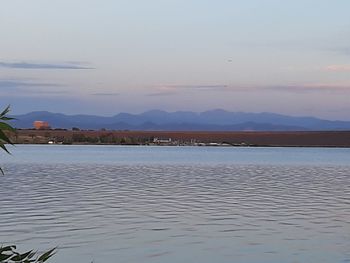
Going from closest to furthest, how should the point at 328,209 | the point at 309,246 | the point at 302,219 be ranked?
the point at 309,246, the point at 302,219, the point at 328,209

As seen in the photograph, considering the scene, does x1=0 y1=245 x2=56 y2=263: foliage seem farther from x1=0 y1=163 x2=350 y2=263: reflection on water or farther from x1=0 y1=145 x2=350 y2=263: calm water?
x1=0 y1=163 x2=350 y2=263: reflection on water

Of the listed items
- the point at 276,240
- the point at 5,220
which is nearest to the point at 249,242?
the point at 276,240

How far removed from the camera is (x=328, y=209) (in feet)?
67.8

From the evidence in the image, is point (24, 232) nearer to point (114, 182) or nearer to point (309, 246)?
point (309, 246)

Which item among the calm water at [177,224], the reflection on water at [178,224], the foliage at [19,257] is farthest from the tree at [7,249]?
the reflection on water at [178,224]

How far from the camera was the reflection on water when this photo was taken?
41.2ft

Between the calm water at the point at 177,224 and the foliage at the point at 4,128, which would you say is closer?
the foliage at the point at 4,128

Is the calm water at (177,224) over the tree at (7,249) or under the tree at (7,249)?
under

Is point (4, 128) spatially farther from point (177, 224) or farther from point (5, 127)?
point (177, 224)

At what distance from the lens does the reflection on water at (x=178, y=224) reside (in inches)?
495

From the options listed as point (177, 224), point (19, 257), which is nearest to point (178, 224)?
point (177, 224)

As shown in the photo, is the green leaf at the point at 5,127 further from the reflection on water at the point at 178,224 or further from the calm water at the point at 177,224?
the reflection on water at the point at 178,224

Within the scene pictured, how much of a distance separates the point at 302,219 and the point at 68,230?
614 centimetres

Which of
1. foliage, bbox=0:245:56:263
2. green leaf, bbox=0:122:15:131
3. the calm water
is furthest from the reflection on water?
green leaf, bbox=0:122:15:131
